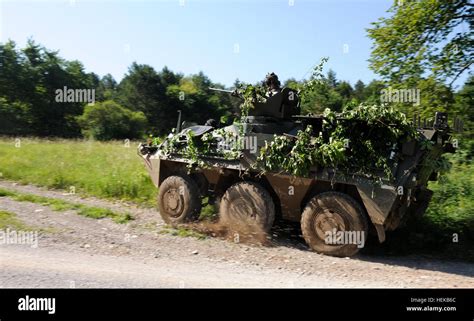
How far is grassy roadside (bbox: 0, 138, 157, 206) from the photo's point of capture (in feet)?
46.9

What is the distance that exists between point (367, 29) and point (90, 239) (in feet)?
35.8

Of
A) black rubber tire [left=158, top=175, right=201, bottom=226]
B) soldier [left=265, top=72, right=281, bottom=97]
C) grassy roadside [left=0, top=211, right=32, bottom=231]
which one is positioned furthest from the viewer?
black rubber tire [left=158, top=175, right=201, bottom=226]

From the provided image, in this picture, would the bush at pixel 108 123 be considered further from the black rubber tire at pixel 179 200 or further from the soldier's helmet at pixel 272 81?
the soldier's helmet at pixel 272 81

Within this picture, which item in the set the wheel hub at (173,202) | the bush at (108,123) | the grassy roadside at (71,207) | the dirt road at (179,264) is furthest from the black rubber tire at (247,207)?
the bush at (108,123)

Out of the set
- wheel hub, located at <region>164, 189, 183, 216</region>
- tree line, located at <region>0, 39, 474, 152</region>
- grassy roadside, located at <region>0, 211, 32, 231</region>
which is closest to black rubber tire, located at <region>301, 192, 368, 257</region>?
wheel hub, located at <region>164, 189, 183, 216</region>

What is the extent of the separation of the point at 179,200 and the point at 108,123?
2913cm

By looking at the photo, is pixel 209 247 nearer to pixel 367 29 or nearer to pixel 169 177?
Answer: pixel 169 177

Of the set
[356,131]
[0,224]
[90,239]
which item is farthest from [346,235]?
[0,224]

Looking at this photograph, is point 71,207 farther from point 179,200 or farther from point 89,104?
point 89,104

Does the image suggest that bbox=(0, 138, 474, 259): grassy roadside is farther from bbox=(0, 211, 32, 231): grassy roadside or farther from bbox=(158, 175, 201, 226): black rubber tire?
bbox=(0, 211, 32, 231): grassy roadside

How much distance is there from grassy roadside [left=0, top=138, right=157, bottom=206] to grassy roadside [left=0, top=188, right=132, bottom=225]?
1.83 metres

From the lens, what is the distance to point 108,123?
37719 mm

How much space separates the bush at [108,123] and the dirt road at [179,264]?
2753 cm

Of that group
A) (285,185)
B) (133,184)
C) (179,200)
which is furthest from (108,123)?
(285,185)
